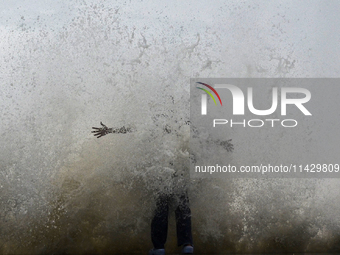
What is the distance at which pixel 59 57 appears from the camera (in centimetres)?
445

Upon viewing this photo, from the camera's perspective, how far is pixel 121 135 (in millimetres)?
4348

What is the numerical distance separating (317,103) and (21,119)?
3.77 m

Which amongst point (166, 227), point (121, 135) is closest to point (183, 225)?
point (166, 227)

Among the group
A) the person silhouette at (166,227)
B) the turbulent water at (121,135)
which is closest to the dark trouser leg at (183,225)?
the person silhouette at (166,227)

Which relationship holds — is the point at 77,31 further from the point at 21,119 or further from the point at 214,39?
the point at 214,39

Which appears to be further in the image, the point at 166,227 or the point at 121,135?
the point at 121,135

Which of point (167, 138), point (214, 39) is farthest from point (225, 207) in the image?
point (214, 39)

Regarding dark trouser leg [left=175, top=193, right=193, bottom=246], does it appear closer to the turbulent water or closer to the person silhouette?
the person silhouette

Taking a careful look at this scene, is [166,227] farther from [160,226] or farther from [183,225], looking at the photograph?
[183,225]

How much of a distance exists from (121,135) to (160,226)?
4.41 feet

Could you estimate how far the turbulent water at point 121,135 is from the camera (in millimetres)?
4188

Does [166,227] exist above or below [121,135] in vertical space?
below

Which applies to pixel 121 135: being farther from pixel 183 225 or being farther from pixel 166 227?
pixel 183 225

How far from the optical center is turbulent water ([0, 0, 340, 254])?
419cm
